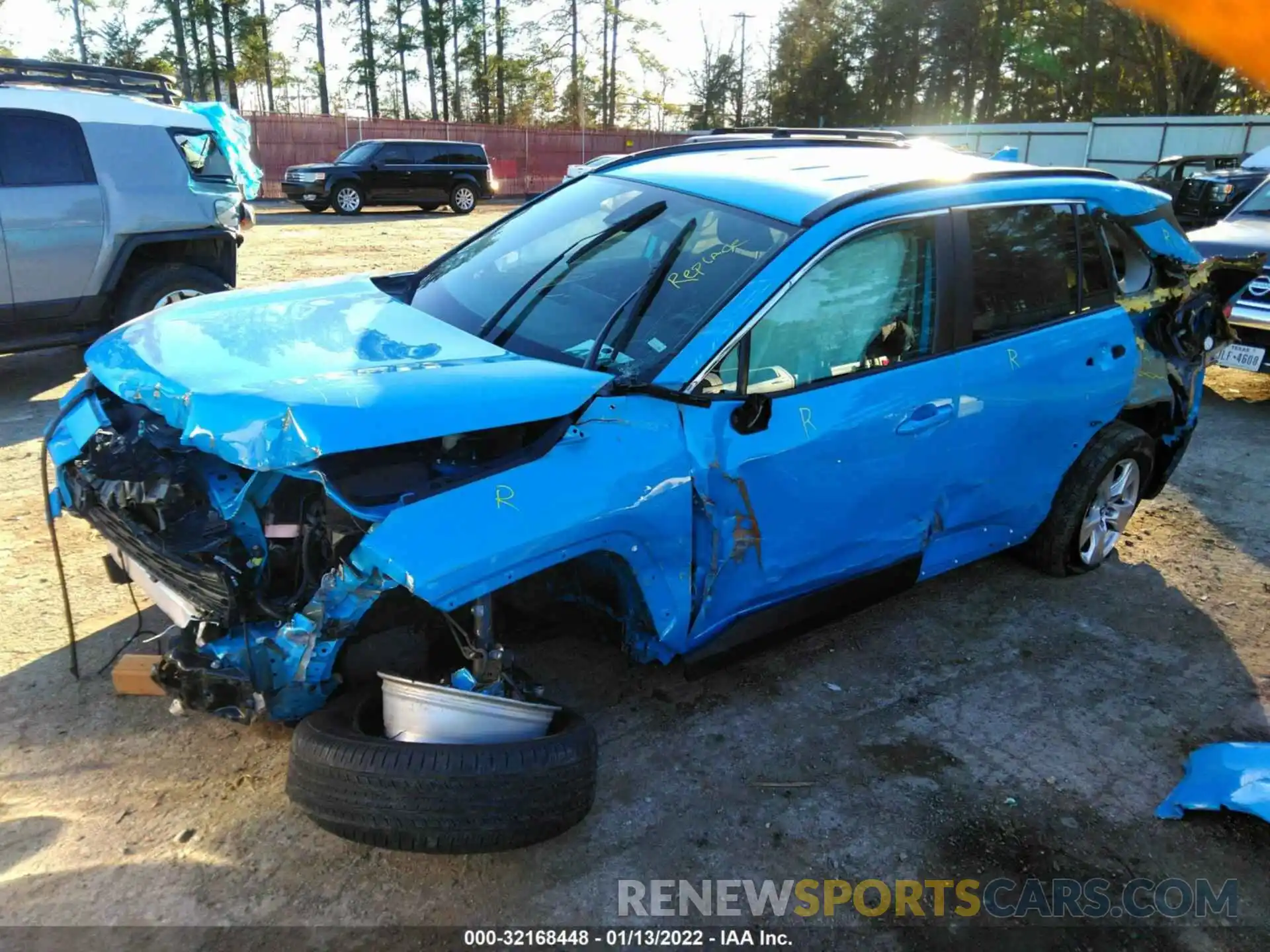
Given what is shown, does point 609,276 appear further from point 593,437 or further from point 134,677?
point 134,677

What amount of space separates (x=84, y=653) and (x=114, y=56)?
4894cm

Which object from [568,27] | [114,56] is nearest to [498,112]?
[568,27]

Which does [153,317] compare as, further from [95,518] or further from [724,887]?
[724,887]

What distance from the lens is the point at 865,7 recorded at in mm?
49375

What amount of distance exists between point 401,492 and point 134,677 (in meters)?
1.23

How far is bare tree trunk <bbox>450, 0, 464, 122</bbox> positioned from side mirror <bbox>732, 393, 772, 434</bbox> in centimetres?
4979

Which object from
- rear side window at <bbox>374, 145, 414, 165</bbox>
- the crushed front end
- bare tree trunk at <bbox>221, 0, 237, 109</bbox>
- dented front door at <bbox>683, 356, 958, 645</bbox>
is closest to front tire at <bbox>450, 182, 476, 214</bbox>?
rear side window at <bbox>374, 145, 414, 165</bbox>

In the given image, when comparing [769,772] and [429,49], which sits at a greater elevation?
[429,49]

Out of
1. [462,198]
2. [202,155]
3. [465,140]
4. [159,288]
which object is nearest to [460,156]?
[462,198]

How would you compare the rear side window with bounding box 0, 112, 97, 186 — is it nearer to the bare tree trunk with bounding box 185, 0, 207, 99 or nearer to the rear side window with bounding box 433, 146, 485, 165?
the rear side window with bounding box 433, 146, 485, 165

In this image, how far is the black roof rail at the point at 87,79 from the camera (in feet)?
21.4

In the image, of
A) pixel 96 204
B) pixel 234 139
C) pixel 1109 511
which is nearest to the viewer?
pixel 1109 511

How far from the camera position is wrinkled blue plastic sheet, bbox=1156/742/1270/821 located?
2.76 metres

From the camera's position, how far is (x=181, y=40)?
4150 centimetres
